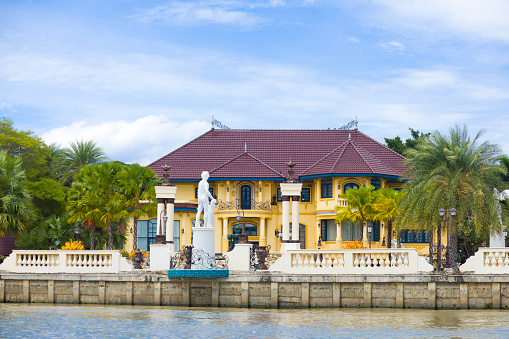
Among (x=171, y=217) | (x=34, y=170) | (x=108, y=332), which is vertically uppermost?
(x=34, y=170)

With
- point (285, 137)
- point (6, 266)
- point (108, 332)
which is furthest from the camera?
point (285, 137)

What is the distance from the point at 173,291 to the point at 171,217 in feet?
31.6

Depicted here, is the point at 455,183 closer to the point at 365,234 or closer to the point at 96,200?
the point at 365,234

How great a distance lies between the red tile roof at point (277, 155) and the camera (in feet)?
178

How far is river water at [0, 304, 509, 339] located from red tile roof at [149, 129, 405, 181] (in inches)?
1006

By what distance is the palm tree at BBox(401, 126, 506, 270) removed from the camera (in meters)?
34.5

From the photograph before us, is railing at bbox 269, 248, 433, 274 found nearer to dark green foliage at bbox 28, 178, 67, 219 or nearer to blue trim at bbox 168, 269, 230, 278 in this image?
blue trim at bbox 168, 269, 230, 278

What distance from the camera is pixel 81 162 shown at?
69.9 meters

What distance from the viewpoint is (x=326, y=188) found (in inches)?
2126

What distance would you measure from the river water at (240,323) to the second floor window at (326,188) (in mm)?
25383

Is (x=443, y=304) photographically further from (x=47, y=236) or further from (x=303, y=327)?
(x=47, y=236)

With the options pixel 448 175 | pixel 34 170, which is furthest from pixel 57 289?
pixel 34 170

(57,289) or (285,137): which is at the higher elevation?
(285,137)

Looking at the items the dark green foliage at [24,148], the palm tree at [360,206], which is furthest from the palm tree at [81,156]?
the palm tree at [360,206]
